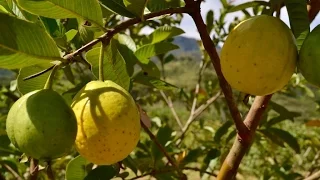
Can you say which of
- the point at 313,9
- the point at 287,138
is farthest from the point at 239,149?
the point at 287,138

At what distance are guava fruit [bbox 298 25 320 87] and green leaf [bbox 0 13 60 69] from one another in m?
0.41

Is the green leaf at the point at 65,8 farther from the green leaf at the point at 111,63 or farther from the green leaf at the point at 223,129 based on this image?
the green leaf at the point at 223,129

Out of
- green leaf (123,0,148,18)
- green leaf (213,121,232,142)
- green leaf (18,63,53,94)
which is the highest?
green leaf (123,0,148,18)

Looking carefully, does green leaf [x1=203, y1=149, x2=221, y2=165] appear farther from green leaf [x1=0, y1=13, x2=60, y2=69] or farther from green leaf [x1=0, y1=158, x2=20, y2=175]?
green leaf [x1=0, y1=13, x2=60, y2=69]

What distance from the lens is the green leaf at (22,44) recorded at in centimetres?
72

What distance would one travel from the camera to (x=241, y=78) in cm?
78

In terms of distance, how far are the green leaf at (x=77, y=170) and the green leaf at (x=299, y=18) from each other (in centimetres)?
67

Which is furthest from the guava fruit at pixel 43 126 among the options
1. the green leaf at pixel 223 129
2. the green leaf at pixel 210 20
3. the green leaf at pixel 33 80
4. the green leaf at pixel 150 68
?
the green leaf at pixel 210 20

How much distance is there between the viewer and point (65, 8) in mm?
795

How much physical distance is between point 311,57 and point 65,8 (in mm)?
420

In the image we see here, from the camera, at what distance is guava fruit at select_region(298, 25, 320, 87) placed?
747mm

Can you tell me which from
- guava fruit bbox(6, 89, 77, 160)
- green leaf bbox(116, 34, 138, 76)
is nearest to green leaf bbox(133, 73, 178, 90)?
green leaf bbox(116, 34, 138, 76)

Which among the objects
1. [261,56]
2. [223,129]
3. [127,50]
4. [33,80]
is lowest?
[223,129]

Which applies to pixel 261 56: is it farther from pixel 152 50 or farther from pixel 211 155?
pixel 211 155
